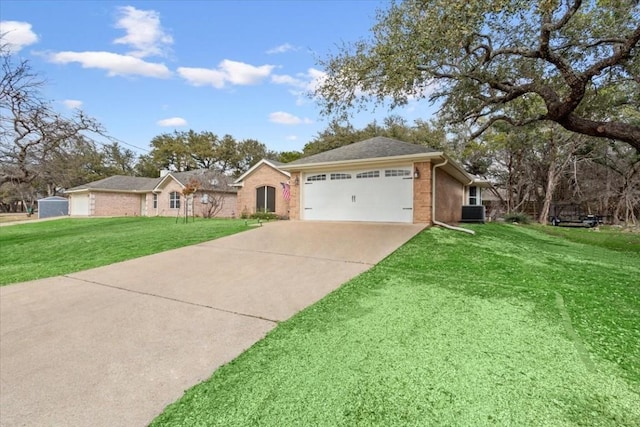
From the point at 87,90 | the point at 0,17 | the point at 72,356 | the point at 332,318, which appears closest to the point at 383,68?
the point at 332,318

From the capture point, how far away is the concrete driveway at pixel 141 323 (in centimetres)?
256

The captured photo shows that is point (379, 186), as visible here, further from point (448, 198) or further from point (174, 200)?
point (174, 200)

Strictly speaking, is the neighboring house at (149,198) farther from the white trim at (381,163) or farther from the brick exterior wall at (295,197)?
the white trim at (381,163)

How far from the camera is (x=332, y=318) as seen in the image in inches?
150

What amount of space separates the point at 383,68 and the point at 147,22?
8.85m

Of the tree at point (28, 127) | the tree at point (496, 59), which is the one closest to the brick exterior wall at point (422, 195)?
the tree at point (496, 59)

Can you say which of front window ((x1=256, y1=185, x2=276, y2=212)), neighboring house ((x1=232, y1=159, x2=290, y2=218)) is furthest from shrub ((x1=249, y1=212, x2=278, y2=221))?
front window ((x1=256, y1=185, x2=276, y2=212))

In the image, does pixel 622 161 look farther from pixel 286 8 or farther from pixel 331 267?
pixel 331 267

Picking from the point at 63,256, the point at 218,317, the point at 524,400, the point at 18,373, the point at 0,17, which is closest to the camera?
the point at 524,400

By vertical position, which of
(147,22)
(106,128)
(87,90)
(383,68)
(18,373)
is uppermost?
(147,22)

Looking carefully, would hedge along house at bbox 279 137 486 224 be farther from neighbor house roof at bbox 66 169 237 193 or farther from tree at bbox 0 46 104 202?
neighbor house roof at bbox 66 169 237 193

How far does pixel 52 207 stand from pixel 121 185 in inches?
363

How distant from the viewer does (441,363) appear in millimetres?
2748

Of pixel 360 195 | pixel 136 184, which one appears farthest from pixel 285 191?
pixel 136 184
